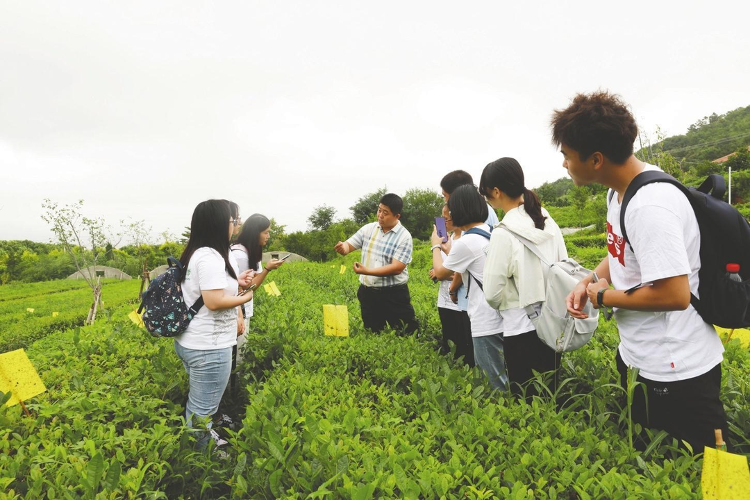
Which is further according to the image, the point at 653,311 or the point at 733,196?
the point at 733,196

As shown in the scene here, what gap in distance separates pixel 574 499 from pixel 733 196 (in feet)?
97.5

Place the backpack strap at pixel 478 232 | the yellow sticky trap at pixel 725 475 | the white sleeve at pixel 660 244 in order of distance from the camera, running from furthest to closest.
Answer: the backpack strap at pixel 478 232 → the white sleeve at pixel 660 244 → the yellow sticky trap at pixel 725 475

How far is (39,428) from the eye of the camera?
2088 mm

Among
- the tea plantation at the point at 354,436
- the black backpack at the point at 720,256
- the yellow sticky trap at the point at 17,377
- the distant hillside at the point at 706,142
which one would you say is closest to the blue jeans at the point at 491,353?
the tea plantation at the point at 354,436

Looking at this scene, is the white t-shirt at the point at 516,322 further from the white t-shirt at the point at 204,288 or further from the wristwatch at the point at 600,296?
the white t-shirt at the point at 204,288

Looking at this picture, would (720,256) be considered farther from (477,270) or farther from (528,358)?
(477,270)

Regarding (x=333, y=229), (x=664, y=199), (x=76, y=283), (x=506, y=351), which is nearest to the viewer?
(x=664, y=199)

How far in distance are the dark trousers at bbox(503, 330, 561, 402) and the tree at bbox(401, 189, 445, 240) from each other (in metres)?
29.2

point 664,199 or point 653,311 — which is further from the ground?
point 664,199

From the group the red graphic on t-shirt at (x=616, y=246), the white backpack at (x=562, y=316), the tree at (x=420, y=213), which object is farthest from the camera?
the tree at (x=420, y=213)

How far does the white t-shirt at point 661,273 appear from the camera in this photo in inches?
52.9

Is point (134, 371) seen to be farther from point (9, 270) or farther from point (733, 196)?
point (733, 196)

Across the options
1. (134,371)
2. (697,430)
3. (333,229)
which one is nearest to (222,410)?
(134,371)

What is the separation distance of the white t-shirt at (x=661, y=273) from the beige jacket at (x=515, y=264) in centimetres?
54
